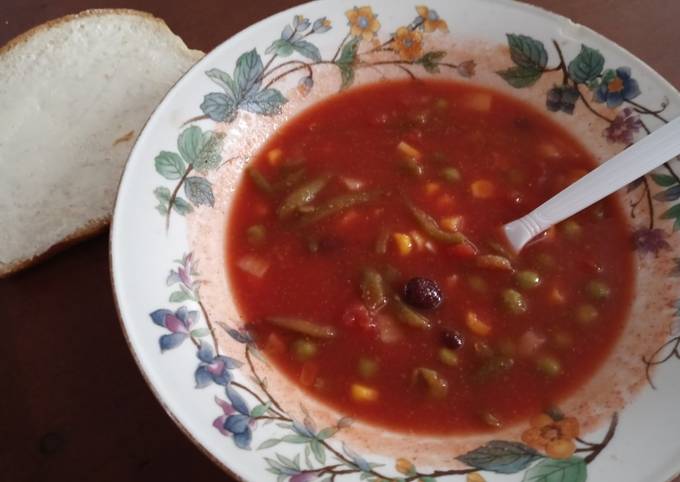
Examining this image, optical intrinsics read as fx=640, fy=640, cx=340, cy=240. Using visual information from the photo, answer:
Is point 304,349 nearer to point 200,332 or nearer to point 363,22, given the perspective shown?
point 200,332

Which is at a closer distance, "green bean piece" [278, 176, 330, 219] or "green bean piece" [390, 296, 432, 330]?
"green bean piece" [390, 296, 432, 330]

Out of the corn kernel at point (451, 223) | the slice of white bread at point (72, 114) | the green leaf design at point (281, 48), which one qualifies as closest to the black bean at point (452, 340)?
the corn kernel at point (451, 223)

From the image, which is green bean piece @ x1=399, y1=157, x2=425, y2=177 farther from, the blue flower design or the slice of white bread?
the slice of white bread

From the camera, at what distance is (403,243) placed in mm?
2531

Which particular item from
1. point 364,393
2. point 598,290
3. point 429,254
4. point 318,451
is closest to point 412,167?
point 429,254

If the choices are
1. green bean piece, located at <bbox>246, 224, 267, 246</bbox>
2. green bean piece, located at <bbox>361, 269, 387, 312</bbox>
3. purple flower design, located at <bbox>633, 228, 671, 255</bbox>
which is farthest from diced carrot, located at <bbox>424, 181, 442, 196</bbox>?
purple flower design, located at <bbox>633, 228, 671, 255</bbox>

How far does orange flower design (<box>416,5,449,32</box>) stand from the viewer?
112 inches

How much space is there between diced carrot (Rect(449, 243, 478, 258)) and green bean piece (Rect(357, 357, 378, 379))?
55 centimetres

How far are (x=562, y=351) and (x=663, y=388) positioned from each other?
35 centimetres

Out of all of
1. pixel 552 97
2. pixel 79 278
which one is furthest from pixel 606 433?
pixel 79 278

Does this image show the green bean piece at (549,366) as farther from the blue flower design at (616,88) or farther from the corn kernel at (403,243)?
the blue flower design at (616,88)

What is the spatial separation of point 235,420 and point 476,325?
95 cm

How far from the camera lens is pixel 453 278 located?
249cm

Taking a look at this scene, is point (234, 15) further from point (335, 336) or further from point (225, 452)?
point (225, 452)
